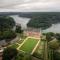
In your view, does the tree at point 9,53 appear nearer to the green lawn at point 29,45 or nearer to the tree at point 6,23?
the green lawn at point 29,45

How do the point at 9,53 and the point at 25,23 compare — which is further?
the point at 25,23

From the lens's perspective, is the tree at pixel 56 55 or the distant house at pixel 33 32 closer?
the tree at pixel 56 55

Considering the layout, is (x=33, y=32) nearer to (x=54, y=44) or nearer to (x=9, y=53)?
(x=54, y=44)

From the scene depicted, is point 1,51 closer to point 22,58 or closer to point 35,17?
point 22,58

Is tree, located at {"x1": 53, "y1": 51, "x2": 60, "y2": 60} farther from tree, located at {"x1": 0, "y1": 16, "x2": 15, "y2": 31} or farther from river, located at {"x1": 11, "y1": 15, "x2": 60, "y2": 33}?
tree, located at {"x1": 0, "y1": 16, "x2": 15, "y2": 31}

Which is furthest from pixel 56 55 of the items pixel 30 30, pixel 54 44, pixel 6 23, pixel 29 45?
pixel 6 23

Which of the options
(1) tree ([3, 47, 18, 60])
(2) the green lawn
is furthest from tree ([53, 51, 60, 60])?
(1) tree ([3, 47, 18, 60])

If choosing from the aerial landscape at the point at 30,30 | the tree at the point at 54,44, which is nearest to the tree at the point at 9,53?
the aerial landscape at the point at 30,30
